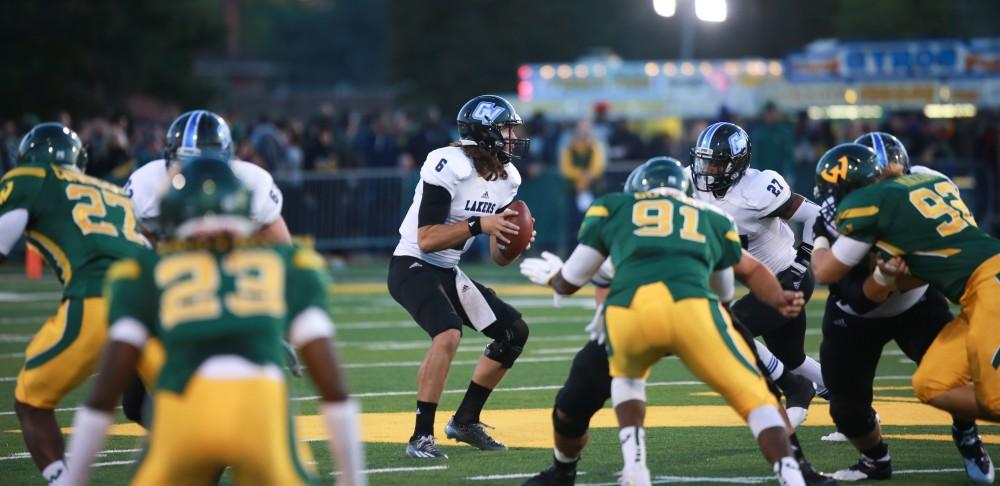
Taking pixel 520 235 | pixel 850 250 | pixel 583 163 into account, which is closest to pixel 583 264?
pixel 850 250

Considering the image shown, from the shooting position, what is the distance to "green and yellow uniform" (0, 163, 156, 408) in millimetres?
6133

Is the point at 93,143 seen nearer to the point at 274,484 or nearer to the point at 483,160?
the point at 483,160

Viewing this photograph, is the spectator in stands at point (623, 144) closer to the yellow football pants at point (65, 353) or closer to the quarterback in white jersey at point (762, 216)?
the quarterback in white jersey at point (762, 216)

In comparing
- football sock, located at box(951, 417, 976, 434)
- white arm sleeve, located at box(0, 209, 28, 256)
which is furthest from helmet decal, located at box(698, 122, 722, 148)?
white arm sleeve, located at box(0, 209, 28, 256)

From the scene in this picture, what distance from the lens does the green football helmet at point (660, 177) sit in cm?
614

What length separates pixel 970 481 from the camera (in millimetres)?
6914

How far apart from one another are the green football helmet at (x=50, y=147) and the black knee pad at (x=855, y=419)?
363 centimetres

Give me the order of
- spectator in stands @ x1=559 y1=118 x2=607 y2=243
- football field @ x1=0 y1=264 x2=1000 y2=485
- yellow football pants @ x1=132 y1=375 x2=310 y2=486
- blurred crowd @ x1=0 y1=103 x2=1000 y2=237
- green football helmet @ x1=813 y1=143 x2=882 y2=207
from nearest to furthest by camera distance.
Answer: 1. yellow football pants @ x1=132 y1=375 x2=310 y2=486
2. green football helmet @ x1=813 y1=143 x2=882 y2=207
3. football field @ x1=0 y1=264 x2=1000 y2=485
4. blurred crowd @ x1=0 y1=103 x2=1000 y2=237
5. spectator in stands @ x1=559 y1=118 x2=607 y2=243

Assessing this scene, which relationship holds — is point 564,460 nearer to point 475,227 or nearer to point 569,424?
point 569,424

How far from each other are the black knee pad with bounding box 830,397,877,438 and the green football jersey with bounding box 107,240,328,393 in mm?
3199

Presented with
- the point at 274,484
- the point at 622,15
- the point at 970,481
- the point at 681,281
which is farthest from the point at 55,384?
the point at 622,15

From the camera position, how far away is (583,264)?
247 inches

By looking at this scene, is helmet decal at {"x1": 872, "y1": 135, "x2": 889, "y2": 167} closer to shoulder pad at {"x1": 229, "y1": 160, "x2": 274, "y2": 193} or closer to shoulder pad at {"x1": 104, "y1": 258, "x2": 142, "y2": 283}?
shoulder pad at {"x1": 229, "y1": 160, "x2": 274, "y2": 193}

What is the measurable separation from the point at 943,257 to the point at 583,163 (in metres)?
12.1
